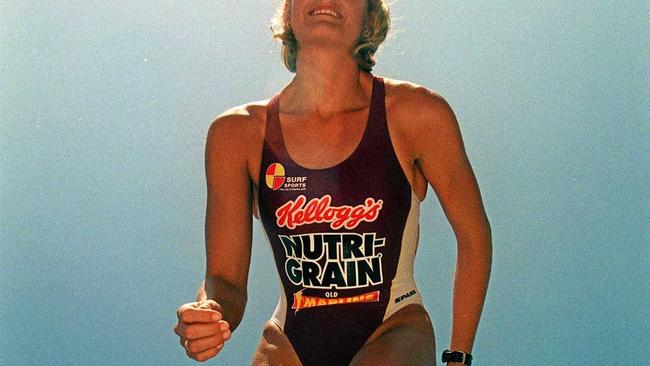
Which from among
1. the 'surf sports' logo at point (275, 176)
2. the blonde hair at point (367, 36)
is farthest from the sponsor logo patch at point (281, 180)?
the blonde hair at point (367, 36)

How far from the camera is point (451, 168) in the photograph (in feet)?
9.15

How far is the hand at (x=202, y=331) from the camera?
224cm

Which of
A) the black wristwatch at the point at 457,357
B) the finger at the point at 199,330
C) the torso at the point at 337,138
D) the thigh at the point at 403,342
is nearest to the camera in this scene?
the finger at the point at 199,330

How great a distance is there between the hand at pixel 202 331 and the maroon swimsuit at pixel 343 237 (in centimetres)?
60

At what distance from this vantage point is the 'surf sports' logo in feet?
9.34

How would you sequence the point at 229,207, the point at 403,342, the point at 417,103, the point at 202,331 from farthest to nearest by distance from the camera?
the point at 229,207, the point at 417,103, the point at 403,342, the point at 202,331

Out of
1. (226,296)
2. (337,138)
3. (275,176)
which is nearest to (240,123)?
(275,176)

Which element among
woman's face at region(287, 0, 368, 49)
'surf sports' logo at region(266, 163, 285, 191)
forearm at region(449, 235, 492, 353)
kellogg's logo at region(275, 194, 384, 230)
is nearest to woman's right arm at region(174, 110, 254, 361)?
'surf sports' logo at region(266, 163, 285, 191)

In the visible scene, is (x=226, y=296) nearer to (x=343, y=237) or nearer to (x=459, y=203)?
(x=343, y=237)

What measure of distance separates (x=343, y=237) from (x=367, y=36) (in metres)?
0.75

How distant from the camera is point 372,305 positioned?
2.81 m

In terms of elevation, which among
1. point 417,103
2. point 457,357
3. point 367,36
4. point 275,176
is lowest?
point 457,357

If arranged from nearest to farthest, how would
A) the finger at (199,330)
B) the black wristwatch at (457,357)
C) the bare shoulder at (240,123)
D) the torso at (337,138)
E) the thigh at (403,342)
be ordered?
the finger at (199,330) → the thigh at (403,342) → the black wristwatch at (457,357) → the torso at (337,138) → the bare shoulder at (240,123)

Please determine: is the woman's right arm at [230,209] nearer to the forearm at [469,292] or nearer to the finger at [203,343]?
the finger at [203,343]
